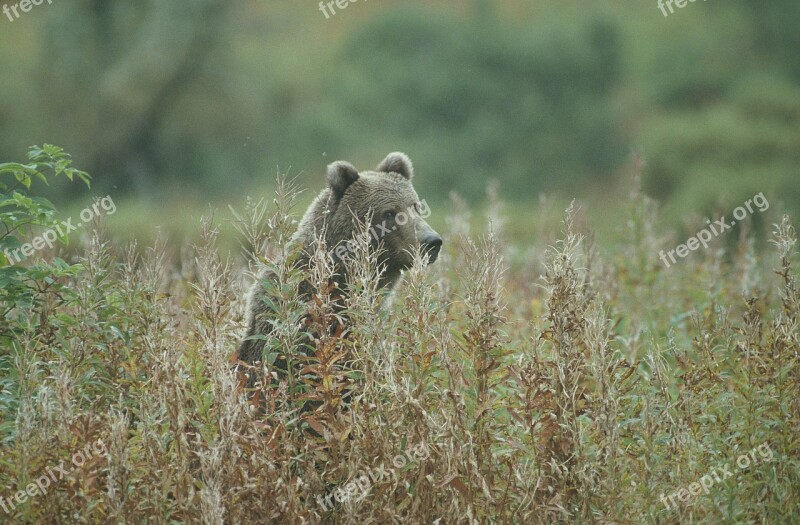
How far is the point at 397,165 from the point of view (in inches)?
276

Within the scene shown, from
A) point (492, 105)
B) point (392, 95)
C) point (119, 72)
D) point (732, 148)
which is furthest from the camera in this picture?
point (392, 95)

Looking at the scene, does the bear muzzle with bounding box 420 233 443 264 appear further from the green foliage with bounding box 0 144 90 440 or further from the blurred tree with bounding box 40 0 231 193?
the blurred tree with bounding box 40 0 231 193

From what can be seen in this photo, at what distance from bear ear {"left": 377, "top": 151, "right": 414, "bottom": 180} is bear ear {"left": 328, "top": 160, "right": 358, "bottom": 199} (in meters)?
0.41

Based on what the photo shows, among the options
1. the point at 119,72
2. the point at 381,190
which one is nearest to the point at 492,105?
the point at 119,72

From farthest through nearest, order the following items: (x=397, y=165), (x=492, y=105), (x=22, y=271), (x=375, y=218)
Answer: (x=492, y=105)
(x=397, y=165)
(x=375, y=218)
(x=22, y=271)

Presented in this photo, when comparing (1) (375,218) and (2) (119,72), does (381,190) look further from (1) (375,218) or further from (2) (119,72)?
(2) (119,72)

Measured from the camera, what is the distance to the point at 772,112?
23891 mm

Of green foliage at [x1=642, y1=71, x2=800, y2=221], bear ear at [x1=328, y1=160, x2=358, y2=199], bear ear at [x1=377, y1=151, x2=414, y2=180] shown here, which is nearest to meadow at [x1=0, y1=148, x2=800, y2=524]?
bear ear at [x1=328, y1=160, x2=358, y2=199]

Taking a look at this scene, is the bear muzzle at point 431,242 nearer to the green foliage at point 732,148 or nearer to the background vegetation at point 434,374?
the background vegetation at point 434,374

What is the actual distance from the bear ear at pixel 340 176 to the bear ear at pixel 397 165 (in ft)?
1.36

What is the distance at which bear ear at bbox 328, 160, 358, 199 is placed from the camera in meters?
6.46

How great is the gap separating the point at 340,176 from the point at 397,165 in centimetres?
66

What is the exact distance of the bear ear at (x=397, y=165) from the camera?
6977 millimetres

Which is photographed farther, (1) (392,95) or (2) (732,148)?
(1) (392,95)
